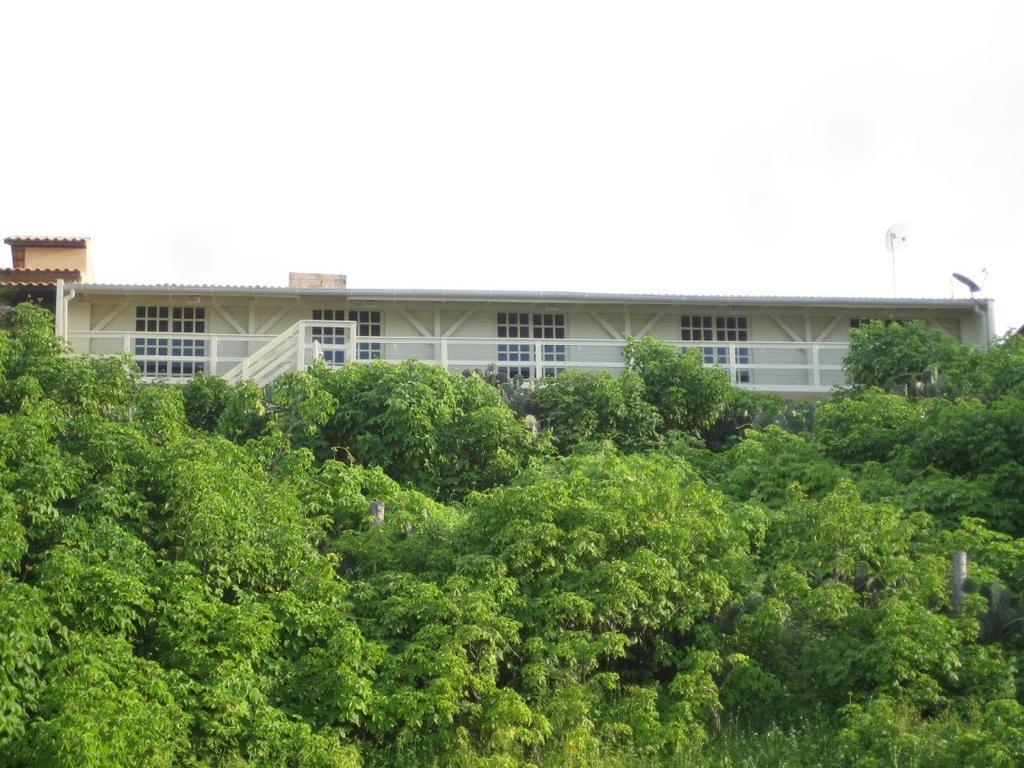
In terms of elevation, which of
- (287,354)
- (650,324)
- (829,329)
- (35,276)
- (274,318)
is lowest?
(287,354)

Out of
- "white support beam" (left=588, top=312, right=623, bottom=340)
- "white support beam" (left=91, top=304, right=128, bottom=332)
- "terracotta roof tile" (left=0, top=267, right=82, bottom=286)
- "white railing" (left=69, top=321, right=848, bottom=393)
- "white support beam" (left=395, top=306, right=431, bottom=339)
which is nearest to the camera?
"white railing" (left=69, top=321, right=848, bottom=393)

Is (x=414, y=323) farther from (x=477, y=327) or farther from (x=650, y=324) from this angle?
(x=650, y=324)

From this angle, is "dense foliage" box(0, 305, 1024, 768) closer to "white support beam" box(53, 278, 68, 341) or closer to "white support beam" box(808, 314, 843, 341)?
"white support beam" box(53, 278, 68, 341)

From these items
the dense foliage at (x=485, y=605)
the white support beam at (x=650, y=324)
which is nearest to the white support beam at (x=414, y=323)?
the white support beam at (x=650, y=324)

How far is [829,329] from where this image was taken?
96.5 ft

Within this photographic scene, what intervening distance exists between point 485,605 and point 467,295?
13.0m

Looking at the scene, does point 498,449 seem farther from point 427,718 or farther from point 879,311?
point 879,311

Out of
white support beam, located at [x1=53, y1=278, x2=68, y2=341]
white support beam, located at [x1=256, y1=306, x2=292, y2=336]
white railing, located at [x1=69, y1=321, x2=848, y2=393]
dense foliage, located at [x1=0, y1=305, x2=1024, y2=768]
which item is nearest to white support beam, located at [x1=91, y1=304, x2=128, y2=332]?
white support beam, located at [x1=53, y1=278, x2=68, y2=341]

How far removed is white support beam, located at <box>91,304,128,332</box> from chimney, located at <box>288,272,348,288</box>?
319cm

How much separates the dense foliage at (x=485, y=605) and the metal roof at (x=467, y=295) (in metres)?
7.00

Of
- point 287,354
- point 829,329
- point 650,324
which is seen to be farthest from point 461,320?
point 829,329

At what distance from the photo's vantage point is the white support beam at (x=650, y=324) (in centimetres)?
2895

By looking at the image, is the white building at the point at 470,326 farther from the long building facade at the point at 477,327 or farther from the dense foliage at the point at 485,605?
the dense foliage at the point at 485,605

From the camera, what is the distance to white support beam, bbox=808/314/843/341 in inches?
1157
